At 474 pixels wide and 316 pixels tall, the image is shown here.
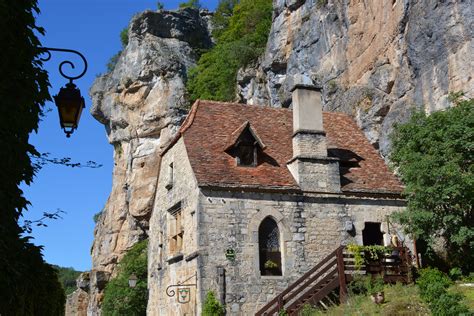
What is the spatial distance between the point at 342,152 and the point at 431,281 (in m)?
7.61

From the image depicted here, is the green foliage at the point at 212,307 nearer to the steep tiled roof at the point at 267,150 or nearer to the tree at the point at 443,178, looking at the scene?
the steep tiled roof at the point at 267,150

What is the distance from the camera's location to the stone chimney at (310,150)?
19.8m

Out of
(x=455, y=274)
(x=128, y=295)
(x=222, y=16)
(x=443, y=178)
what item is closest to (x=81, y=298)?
(x=128, y=295)

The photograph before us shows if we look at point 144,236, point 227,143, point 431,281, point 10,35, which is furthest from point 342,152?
point 144,236

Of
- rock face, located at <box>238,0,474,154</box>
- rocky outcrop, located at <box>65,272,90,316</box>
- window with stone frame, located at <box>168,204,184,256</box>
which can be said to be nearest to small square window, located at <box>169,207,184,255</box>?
window with stone frame, located at <box>168,204,184,256</box>

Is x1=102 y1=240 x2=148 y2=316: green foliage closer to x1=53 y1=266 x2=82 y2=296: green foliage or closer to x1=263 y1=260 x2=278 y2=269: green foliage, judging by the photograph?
x1=263 y1=260 x2=278 y2=269: green foliage

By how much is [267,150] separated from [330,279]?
5.31m

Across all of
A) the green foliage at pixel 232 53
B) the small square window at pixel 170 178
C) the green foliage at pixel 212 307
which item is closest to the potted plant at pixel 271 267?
the green foliage at pixel 212 307

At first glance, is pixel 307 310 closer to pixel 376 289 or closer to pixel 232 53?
pixel 376 289

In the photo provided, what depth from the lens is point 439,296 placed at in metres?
14.4

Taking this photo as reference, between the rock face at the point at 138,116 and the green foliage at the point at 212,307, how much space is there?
26524mm

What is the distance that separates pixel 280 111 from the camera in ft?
77.3

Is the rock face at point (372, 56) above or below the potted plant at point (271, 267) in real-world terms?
above

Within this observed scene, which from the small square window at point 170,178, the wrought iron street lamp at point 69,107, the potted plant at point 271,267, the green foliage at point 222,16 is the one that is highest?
the green foliage at point 222,16
